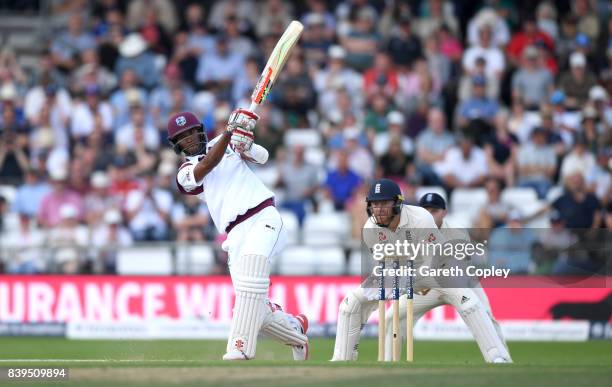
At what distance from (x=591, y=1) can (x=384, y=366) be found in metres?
12.2

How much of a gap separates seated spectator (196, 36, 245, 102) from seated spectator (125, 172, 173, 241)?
2.38m

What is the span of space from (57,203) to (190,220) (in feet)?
6.17

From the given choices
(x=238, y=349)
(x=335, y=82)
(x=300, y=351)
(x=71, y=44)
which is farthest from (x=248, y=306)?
(x=71, y=44)

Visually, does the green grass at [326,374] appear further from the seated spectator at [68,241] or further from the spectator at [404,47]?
the spectator at [404,47]

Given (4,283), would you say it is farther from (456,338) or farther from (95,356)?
(456,338)

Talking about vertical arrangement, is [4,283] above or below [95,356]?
above

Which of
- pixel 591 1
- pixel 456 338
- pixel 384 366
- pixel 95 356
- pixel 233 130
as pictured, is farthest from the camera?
pixel 591 1

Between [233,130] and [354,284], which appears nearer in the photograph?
[233,130]

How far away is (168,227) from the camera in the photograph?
16641 mm

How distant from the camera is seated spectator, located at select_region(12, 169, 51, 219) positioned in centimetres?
1708

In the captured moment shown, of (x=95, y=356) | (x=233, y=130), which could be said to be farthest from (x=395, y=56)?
(x=233, y=130)

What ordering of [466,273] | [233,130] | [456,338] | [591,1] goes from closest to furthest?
[233,130] < [466,273] < [456,338] < [591,1]

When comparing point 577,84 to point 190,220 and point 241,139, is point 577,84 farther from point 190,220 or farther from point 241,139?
point 241,139

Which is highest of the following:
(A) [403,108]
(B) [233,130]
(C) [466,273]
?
(A) [403,108]
